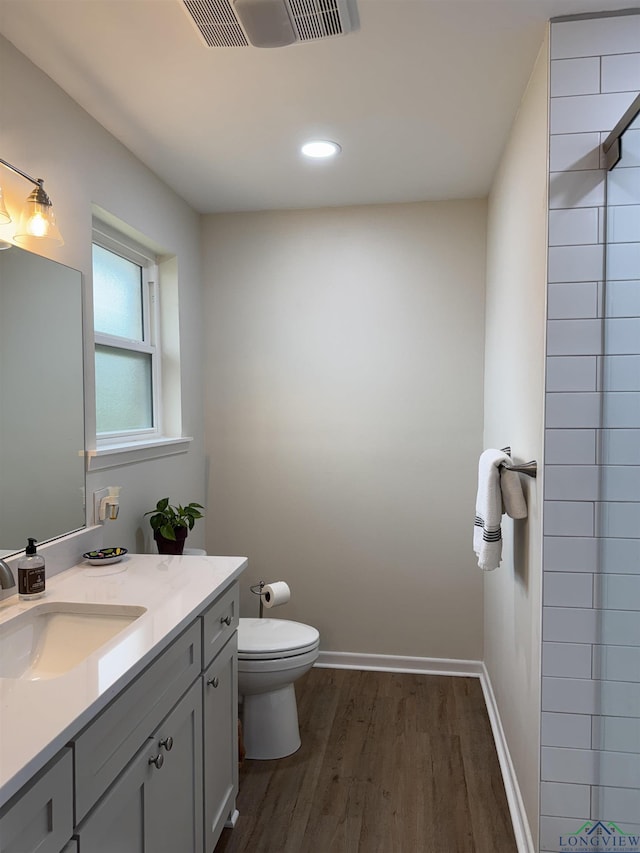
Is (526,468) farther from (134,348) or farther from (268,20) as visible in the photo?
(134,348)

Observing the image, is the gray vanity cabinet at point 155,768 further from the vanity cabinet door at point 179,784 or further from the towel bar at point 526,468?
the towel bar at point 526,468

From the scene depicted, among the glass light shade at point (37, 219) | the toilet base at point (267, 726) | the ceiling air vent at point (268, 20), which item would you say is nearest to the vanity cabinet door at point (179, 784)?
the toilet base at point (267, 726)

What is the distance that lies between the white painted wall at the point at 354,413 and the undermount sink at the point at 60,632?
1.70 metres

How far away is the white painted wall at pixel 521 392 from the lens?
5.57ft

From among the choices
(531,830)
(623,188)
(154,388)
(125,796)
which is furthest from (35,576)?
(623,188)

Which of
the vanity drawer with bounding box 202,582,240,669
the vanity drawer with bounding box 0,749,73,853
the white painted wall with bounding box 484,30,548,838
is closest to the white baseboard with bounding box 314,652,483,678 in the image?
the white painted wall with bounding box 484,30,548,838

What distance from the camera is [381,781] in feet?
7.29

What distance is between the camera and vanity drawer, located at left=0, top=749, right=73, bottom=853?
845mm

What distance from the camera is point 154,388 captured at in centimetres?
286

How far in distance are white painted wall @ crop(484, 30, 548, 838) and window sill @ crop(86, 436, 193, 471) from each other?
1438 millimetres

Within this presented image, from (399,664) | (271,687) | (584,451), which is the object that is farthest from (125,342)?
(399,664)

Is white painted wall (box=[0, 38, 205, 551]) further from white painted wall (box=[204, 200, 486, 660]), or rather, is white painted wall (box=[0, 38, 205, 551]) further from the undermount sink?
the undermount sink

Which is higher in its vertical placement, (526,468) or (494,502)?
(526,468)

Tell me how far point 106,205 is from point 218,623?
1530 mm
